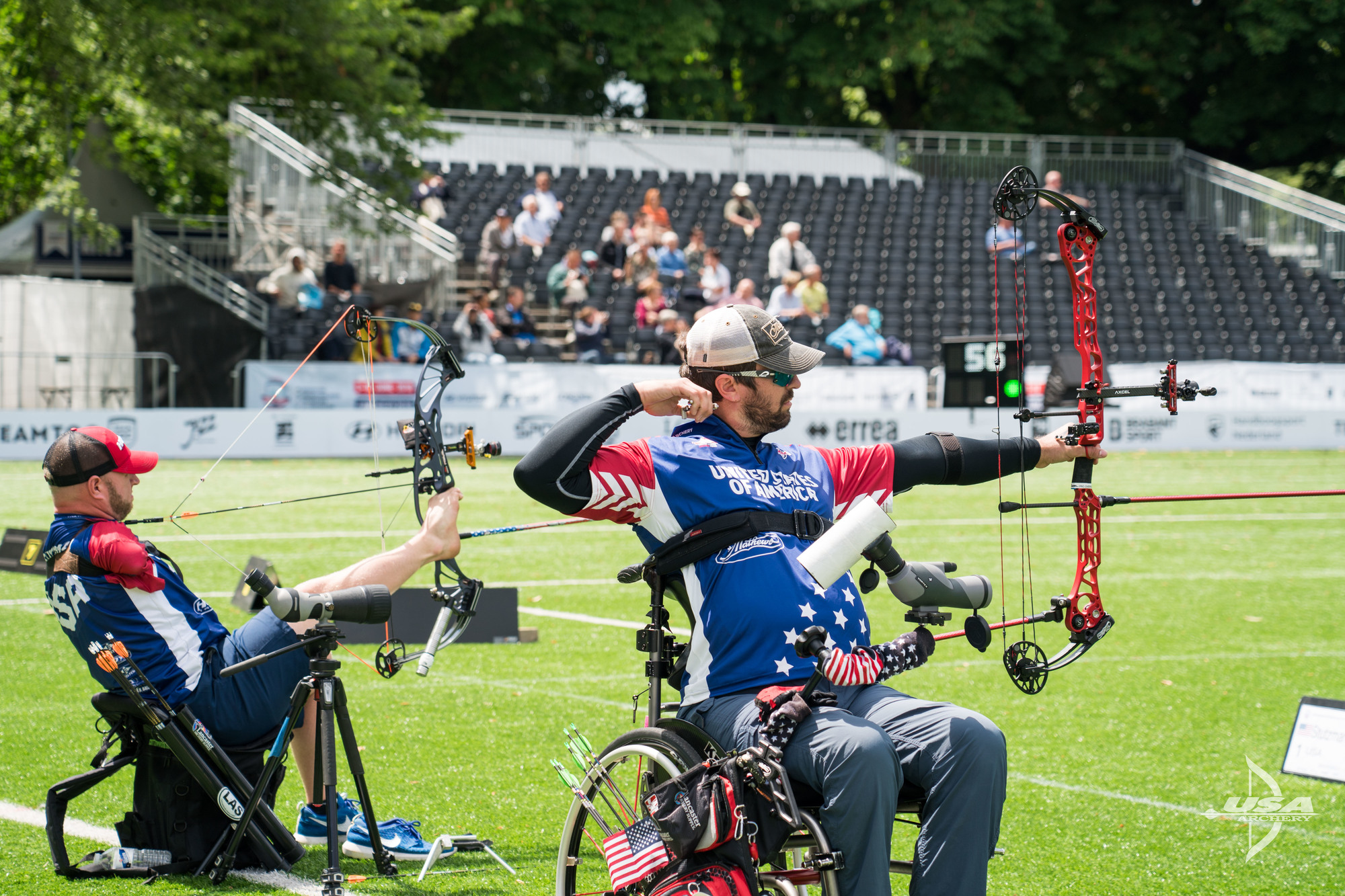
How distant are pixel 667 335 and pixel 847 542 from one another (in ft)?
56.1

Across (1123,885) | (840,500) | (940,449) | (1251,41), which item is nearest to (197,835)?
(840,500)

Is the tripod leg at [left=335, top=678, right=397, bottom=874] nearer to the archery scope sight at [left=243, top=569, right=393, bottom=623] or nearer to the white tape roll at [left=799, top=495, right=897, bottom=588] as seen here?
the archery scope sight at [left=243, top=569, right=393, bottom=623]

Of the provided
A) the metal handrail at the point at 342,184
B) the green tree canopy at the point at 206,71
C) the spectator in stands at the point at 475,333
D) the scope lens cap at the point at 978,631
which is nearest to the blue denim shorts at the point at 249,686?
the scope lens cap at the point at 978,631

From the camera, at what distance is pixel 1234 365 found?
21516 millimetres

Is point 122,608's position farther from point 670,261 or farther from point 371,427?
point 670,261

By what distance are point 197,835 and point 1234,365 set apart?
20493 millimetres

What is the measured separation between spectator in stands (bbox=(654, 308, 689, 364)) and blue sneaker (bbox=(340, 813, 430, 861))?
1557cm

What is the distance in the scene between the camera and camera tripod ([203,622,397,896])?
3.53 m

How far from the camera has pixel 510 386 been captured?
18.5 metres

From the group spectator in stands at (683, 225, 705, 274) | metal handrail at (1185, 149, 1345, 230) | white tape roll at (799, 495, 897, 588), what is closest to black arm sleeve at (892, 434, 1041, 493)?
white tape roll at (799, 495, 897, 588)

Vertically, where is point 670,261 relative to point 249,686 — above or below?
above

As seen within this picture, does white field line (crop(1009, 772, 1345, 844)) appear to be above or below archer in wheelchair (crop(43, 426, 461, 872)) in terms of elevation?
below

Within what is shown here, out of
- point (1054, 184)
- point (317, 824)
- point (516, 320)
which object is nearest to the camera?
point (317, 824)

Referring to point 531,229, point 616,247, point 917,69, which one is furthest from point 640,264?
point 917,69
